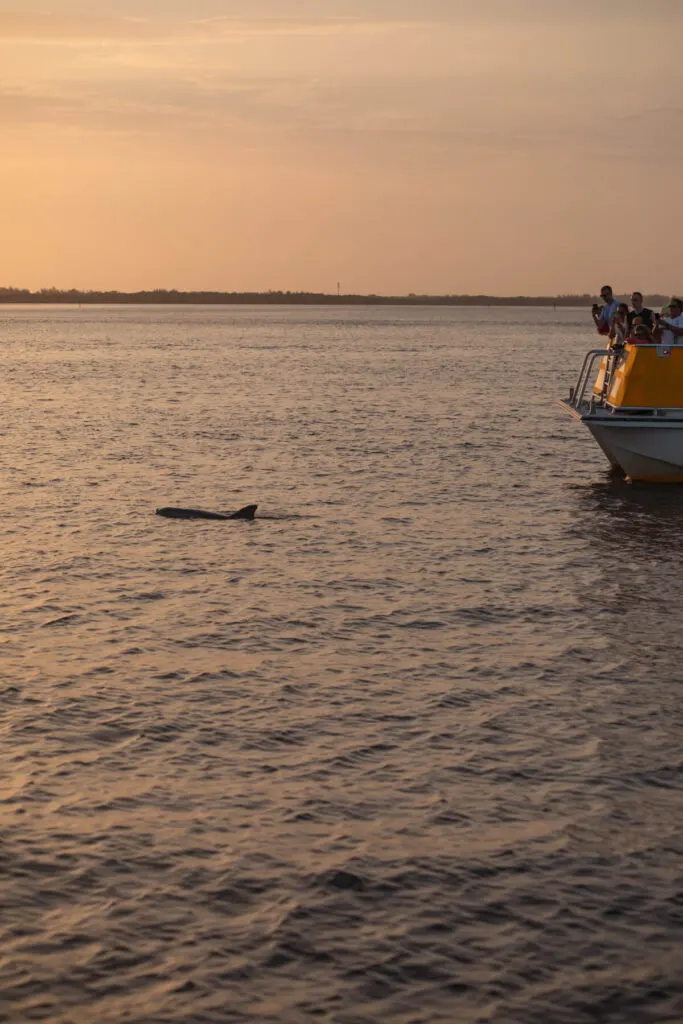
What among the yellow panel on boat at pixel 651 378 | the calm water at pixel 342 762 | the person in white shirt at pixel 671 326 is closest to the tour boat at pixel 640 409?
the yellow panel on boat at pixel 651 378

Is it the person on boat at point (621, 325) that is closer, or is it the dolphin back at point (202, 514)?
the dolphin back at point (202, 514)

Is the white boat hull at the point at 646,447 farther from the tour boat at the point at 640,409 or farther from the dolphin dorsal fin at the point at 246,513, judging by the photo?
the dolphin dorsal fin at the point at 246,513

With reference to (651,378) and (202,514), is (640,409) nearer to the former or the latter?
(651,378)

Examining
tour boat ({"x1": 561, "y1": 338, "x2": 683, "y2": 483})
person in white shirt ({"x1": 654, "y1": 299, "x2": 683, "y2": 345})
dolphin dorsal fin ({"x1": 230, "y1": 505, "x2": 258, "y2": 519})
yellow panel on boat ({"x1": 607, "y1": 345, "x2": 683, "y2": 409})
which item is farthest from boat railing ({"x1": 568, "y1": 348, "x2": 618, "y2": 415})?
dolphin dorsal fin ({"x1": 230, "y1": 505, "x2": 258, "y2": 519})

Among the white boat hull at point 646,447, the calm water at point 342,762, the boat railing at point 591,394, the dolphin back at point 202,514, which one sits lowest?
the calm water at point 342,762

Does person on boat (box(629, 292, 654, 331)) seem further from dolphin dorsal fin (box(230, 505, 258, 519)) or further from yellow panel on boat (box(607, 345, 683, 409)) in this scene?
dolphin dorsal fin (box(230, 505, 258, 519))

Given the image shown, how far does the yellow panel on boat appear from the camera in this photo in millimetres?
22469

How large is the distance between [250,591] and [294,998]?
943 cm

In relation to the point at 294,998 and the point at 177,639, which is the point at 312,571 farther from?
the point at 294,998

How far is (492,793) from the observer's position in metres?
9.12

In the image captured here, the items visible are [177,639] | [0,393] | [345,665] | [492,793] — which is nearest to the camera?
[492,793]

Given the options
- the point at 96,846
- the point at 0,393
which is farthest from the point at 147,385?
the point at 96,846

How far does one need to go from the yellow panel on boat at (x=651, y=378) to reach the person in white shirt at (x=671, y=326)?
2.11 feet

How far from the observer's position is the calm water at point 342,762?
22.3ft
